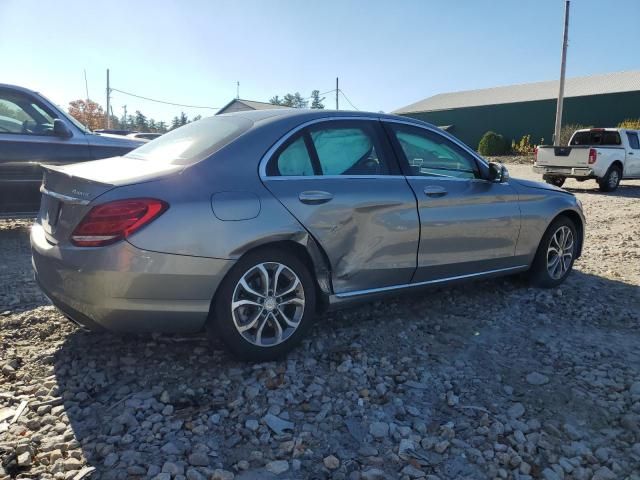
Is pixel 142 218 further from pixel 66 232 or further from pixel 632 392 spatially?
pixel 632 392

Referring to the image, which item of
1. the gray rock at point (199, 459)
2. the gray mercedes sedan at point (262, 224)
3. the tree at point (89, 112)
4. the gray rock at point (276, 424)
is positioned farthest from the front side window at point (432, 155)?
the tree at point (89, 112)

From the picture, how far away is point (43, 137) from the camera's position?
6.20 meters

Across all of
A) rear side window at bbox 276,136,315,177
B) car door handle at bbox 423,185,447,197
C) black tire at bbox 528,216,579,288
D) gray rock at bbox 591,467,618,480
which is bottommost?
gray rock at bbox 591,467,618,480

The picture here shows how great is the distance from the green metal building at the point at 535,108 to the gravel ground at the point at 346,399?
33.1 metres

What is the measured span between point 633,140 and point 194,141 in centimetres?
1550

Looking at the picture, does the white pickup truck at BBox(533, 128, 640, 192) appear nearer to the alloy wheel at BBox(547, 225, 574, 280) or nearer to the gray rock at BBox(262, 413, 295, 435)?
the alloy wheel at BBox(547, 225, 574, 280)

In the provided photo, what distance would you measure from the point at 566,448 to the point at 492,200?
228cm

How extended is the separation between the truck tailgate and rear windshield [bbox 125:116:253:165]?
12.9m

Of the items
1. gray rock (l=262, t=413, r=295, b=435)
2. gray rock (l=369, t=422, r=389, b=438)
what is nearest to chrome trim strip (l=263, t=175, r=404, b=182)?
gray rock (l=262, t=413, r=295, b=435)

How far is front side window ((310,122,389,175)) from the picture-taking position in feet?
11.7

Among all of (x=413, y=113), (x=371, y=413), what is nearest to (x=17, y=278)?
(x=371, y=413)

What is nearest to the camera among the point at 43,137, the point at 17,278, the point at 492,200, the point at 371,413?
the point at 371,413

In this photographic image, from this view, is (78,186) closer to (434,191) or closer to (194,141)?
(194,141)

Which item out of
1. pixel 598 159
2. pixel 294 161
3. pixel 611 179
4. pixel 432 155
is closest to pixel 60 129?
pixel 294 161
